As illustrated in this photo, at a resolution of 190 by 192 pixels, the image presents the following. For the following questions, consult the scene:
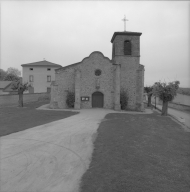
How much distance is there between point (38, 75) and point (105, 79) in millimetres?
25864

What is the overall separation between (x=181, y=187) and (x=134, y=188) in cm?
147

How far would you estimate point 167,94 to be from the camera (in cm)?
2016

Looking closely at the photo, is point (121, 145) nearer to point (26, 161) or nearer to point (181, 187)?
point (181, 187)

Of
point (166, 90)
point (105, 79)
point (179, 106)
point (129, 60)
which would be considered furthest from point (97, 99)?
point (179, 106)

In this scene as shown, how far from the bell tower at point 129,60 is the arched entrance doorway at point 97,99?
11.6 ft

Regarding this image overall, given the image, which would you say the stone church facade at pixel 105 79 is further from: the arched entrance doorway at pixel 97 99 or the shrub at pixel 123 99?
the shrub at pixel 123 99

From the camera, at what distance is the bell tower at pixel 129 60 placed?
26.6m

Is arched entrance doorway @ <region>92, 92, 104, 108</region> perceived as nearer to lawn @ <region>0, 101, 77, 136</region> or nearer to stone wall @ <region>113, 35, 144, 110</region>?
stone wall @ <region>113, 35, 144, 110</region>

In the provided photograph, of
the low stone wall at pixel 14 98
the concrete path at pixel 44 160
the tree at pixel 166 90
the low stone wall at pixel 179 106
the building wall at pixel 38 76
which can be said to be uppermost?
the building wall at pixel 38 76

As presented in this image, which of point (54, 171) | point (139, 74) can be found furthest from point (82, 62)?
point (54, 171)

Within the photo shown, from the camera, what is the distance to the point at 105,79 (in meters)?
25.8

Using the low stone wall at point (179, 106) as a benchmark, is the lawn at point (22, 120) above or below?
above

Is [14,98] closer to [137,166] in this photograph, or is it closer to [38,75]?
[38,75]

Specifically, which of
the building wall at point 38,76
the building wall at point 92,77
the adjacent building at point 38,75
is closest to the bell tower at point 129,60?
the building wall at point 92,77
